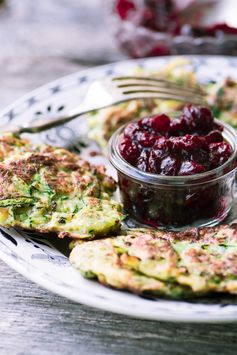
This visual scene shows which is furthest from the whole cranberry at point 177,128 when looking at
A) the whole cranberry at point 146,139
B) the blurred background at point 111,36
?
the blurred background at point 111,36

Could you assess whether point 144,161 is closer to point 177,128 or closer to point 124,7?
point 177,128

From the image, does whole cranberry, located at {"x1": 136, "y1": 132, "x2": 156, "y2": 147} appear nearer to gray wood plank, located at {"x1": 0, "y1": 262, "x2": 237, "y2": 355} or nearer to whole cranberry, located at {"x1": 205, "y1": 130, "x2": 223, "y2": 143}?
whole cranberry, located at {"x1": 205, "y1": 130, "x2": 223, "y2": 143}

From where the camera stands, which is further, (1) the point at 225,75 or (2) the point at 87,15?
(2) the point at 87,15

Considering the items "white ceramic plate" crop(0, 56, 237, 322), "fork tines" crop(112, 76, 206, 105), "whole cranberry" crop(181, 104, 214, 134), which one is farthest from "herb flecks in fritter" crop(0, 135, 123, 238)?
"fork tines" crop(112, 76, 206, 105)

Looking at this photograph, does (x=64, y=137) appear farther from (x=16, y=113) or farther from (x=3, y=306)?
(x=3, y=306)

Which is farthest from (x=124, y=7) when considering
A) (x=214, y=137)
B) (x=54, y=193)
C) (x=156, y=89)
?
(x=54, y=193)

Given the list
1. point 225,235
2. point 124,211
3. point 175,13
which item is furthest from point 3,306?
point 175,13
